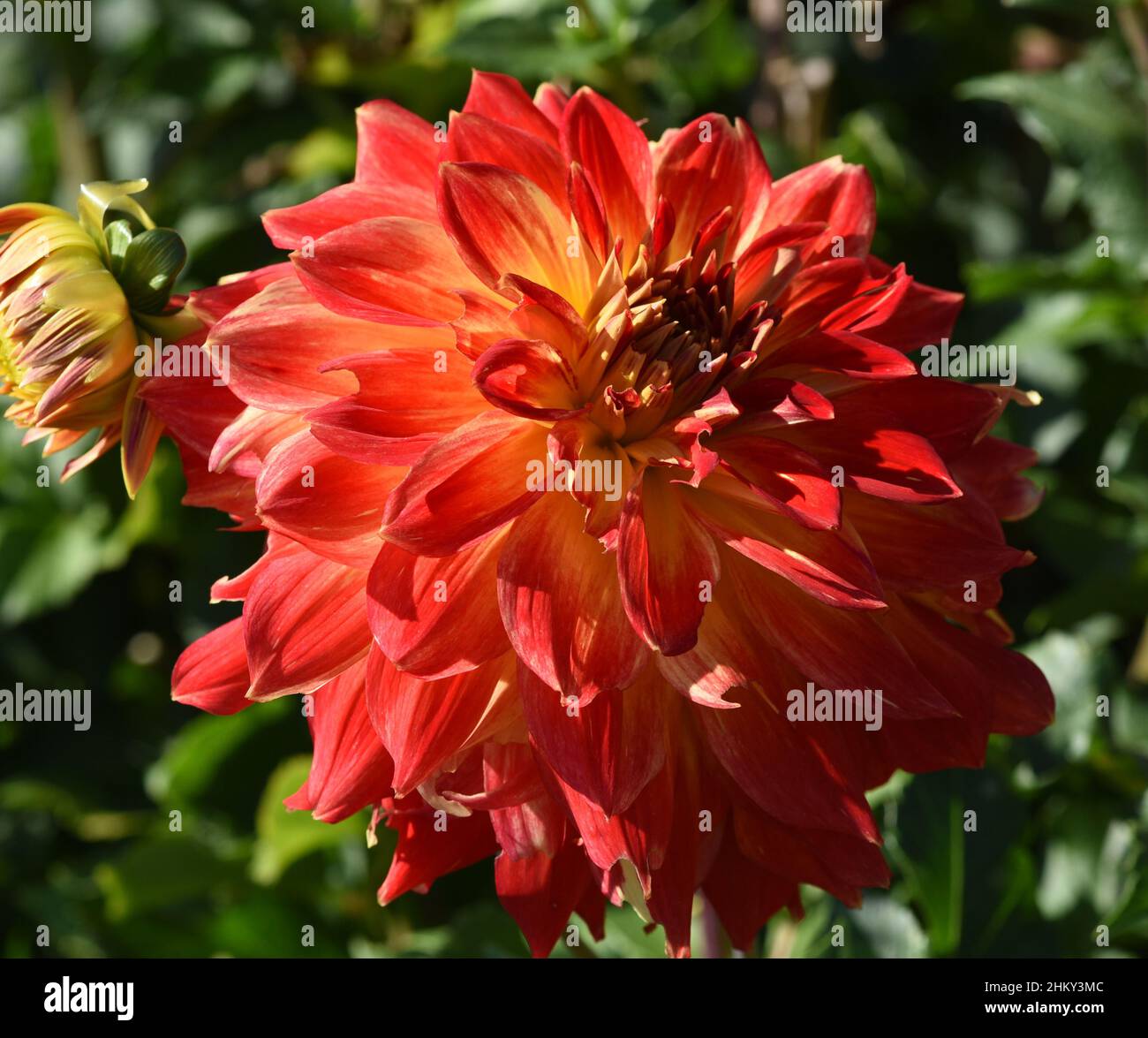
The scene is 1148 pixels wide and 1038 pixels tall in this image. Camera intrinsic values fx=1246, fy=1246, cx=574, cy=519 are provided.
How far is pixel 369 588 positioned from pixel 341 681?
92mm

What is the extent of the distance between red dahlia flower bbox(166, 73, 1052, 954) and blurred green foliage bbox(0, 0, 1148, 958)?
420 millimetres

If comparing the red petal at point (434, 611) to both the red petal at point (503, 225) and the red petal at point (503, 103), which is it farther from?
the red petal at point (503, 103)

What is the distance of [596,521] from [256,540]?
0.83 m

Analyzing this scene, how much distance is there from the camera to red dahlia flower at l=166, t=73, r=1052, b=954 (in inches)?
28.5

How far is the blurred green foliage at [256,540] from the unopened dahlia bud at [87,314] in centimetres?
59

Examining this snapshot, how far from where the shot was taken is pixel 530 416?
Result: 73cm

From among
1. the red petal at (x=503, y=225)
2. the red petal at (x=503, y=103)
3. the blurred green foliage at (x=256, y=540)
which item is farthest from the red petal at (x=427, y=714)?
A: the blurred green foliage at (x=256, y=540)

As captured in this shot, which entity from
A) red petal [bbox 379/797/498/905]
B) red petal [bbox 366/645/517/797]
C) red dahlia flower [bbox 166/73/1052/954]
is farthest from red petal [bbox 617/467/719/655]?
red petal [bbox 379/797/498/905]

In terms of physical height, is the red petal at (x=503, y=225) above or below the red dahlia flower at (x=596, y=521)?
above

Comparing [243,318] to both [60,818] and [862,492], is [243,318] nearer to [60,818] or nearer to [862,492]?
[862,492]

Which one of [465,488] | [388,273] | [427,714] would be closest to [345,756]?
[427,714]

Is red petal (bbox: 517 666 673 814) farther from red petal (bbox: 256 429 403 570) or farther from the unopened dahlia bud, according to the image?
the unopened dahlia bud

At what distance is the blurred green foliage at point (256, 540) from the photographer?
1231 millimetres
